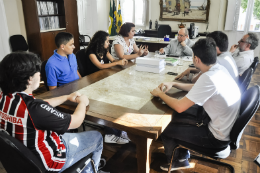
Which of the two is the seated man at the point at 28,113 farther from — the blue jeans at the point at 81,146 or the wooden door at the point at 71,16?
the wooden door at the point at 71,16

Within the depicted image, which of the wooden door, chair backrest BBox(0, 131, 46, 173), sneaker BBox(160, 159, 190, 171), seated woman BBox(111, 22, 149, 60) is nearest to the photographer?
chair backrest BBox(0, 131, 46, 173)

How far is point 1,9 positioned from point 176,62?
374cm

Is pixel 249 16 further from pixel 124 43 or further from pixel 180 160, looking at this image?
pixel 180 160

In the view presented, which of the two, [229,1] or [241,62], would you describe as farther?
Answer: [229,1]

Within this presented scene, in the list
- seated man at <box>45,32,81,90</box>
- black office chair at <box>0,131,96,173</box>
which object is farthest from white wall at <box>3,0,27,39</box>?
black office chair at <box>0,131,96,173</box>

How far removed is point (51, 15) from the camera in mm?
5012

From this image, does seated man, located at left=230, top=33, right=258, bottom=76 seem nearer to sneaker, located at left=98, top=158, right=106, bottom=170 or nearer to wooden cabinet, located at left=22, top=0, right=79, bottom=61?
sneaker, located at left=98, top=158, right=106, bottom=170

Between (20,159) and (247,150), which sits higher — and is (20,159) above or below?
above

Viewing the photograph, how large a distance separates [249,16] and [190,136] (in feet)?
18.5

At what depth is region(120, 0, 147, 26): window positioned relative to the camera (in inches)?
274

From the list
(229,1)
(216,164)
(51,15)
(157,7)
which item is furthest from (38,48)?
(229,1)

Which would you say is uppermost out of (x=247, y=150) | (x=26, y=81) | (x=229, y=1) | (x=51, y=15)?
(x=229, y=1)

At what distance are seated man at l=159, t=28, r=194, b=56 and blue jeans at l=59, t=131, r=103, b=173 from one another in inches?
81.4

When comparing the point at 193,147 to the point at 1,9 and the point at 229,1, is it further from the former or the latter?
the point at 229,1
